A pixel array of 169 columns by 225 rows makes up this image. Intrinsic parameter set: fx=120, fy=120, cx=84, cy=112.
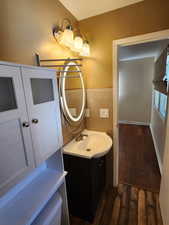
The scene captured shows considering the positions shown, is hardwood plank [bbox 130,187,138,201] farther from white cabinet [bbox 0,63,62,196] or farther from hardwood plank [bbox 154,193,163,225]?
white cabinet [bbox 0,63,62,196]

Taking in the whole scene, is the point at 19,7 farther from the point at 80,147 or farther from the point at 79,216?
the point at 79,216

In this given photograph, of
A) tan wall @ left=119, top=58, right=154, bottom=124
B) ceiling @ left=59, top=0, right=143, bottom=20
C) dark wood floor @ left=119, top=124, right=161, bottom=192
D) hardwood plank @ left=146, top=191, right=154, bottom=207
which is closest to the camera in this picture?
ceiling @ left=59, top=0, right=143, bottom=20

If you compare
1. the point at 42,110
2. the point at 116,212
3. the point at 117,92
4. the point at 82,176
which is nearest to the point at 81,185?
the point at 82,176

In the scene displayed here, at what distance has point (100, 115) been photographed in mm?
1756

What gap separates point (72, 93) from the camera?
1.51 metres

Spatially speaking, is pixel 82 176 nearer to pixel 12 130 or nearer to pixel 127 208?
pixel 127 208

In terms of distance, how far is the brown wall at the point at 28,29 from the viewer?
772 mm

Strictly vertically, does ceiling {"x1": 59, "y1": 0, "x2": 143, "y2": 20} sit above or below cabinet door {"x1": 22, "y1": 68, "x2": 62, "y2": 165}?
above

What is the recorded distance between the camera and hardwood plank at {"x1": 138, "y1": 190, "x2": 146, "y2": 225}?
1385mm

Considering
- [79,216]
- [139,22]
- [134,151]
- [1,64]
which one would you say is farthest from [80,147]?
[134,151]

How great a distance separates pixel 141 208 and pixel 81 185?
0.88 metres

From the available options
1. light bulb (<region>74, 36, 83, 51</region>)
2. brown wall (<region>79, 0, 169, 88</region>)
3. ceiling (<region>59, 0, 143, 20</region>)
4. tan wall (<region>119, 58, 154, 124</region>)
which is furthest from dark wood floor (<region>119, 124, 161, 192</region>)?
ceiling (<region>59, 0, 143, 20</region>)

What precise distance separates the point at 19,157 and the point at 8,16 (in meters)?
0.89

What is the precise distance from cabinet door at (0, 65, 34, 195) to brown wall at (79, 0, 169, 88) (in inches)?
47.1
